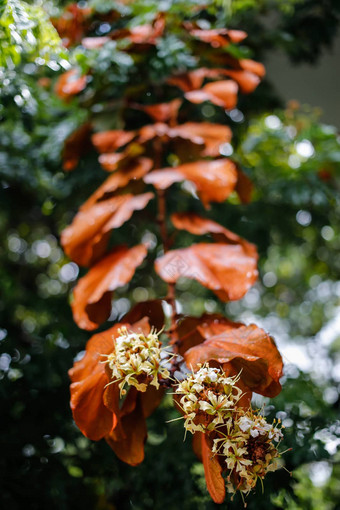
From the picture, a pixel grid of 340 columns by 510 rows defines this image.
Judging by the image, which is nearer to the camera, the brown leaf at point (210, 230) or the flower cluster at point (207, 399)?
the flower cluster at point (207, 399)

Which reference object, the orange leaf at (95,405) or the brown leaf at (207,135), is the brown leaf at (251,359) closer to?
the orange leaf at (95,405)

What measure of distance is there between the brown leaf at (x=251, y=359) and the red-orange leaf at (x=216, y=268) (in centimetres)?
11

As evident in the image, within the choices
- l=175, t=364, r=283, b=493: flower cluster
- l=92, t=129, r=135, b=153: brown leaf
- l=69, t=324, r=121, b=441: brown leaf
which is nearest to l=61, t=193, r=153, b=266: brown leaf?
l=92, t=129, r=135, b=153: brown leaf

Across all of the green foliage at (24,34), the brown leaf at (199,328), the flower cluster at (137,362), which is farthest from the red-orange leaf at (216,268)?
the green foliage at (24,34)

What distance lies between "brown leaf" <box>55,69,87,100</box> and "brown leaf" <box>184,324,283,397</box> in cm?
65

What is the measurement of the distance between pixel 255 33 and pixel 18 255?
3.66ft

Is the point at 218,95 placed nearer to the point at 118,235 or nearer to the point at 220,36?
the point at 220,36

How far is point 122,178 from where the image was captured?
88 centimetres

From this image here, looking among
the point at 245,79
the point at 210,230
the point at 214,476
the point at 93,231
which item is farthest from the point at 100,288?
the point at 245,79

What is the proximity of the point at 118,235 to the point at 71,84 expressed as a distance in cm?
40

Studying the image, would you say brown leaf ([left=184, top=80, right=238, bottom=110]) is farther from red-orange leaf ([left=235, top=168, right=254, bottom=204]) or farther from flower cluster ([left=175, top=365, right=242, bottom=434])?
flower cluster ([left=175, top=365, right=242, bottom=434])

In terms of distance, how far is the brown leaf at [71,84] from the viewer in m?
0.97

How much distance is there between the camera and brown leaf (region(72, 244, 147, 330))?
0.74 metres

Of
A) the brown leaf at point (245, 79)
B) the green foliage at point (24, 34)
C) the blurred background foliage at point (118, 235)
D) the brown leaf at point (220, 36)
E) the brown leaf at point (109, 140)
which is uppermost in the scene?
the green foliage at point (24, 34)
